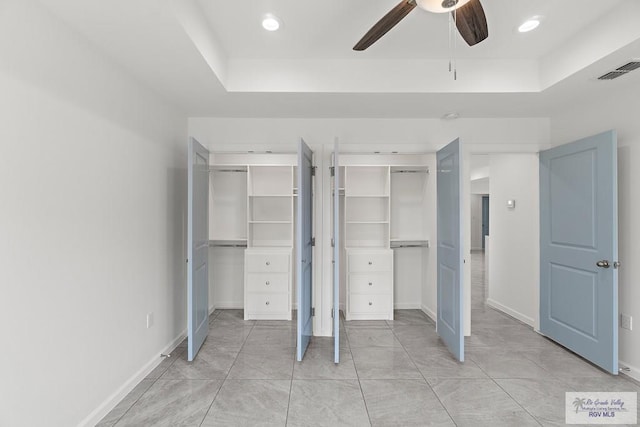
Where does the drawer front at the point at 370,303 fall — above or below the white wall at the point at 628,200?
below

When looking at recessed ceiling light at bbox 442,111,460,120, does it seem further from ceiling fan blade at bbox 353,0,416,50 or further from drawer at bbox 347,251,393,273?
ceiling fan blade at bbox 353,0,416,50

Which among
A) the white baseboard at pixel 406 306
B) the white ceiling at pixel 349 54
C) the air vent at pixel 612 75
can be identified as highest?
the white ceiling at pixel 349 54

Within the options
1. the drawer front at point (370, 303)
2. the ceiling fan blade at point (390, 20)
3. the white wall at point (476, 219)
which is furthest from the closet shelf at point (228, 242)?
the white wall at point (476, 219)

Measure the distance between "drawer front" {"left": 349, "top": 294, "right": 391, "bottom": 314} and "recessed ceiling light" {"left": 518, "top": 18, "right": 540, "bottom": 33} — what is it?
3.00 metres

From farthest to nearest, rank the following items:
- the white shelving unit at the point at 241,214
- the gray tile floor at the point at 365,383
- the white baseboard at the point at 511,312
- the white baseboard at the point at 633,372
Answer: the white shelving unit at the point at 241,214, the white baseboard at the point at 511,312, the white baseboard at the point at 633,372, the gray tile floor at the point at 365,383

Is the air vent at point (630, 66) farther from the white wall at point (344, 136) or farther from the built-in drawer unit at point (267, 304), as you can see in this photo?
the built-in drawer unit at point (267, 304)

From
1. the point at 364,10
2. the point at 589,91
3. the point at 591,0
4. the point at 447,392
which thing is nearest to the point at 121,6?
the point at 364,10

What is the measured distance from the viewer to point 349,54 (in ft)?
8.80

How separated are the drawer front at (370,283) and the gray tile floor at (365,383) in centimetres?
60

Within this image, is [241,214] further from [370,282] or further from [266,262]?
[370,282]

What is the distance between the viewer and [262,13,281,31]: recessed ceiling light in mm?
2146

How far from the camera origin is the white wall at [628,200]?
2607mm

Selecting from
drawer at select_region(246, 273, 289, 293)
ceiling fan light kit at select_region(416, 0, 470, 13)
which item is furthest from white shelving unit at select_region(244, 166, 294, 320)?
ceiling fan light kit at select_region(416, 0, 470, 13)

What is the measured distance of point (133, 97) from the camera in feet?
8.19
